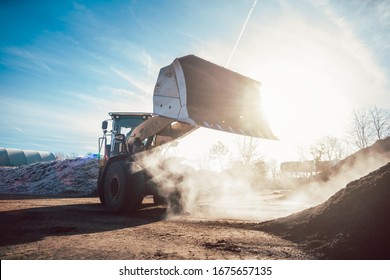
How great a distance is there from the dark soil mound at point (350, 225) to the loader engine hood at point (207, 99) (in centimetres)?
243

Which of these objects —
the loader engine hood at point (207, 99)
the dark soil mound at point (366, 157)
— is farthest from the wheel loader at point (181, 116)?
the dark soil mound at point (366, 157)

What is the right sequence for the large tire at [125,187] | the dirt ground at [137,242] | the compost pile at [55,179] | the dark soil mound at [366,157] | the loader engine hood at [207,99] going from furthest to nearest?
the compost pile at [55,179] → the dark soil mound at [366,157] → the large tire at [125,187] → the loader engine hood at [207,99] → the dirt ground at [137,242]

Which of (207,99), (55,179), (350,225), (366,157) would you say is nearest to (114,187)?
(207,99)

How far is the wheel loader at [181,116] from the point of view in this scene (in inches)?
226

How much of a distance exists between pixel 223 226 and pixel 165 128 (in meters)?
3.28

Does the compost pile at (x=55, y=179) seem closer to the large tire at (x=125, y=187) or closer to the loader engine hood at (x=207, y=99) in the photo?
the large tire at (x=125, y=187)

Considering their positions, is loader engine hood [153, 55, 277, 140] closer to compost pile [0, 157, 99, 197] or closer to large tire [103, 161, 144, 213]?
large tire [103, 161, 144, 213]

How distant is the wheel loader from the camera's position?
5.73 metres

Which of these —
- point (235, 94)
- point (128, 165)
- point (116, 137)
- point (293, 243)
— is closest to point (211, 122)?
point (235, 94)

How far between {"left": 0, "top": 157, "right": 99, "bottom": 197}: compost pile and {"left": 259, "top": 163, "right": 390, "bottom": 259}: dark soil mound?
13.7 meters

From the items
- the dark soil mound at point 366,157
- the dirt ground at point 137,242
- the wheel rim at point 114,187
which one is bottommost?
the dirt ground at point 137,242

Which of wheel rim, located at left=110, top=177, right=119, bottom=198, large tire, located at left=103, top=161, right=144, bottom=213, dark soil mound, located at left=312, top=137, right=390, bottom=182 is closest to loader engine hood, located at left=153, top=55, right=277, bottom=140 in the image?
large tire, located at left=103, top=161, right=144, bottom=213

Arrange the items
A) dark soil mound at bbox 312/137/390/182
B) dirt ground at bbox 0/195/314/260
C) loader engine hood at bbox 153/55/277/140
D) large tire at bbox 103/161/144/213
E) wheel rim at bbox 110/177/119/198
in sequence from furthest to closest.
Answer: dark soil mound at bbox 312/137/390/182
wheel rim at bbox 110/177/119/198
large tire at bbox 103/161/144/213
loader engine hood at bbox 153/55/277/140
dirt ground at bbox 0/195/314/260

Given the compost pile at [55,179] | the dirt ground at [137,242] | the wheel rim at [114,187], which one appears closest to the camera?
the dirt ground at [137,242]
